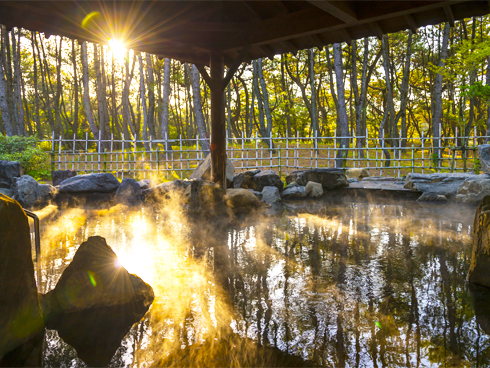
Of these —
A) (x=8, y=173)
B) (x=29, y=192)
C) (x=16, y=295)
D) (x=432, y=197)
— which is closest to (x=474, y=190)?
(x=432, y=197)

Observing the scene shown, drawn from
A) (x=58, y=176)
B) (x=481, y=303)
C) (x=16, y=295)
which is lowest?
(x=481, y=303)

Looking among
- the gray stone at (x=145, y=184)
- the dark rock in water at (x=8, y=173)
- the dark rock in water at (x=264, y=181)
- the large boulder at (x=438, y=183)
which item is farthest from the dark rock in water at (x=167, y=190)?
the large boulder at (x=438, y=183)

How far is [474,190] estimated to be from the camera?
888 centimetres

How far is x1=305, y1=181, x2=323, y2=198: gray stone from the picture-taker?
1058 centimetres

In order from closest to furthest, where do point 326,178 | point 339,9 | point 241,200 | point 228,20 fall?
1. point 339,9
2. point 228,20
3. point 241,200
4. point 326,178

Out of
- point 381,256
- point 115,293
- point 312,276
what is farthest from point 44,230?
point 381,256

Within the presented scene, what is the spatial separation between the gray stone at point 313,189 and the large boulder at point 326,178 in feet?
0.91

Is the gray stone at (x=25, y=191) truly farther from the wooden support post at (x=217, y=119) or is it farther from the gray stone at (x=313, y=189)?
the gray stone at (x=313, y=189)

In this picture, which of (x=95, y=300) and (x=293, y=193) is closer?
(x=95, y=300)

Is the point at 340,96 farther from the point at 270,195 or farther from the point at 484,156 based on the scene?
the point at 270,195

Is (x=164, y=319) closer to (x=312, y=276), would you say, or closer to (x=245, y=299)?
(x=245, y=299)

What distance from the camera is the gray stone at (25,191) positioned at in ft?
30.4

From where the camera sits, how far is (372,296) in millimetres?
3320

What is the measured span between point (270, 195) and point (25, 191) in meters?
6.14
